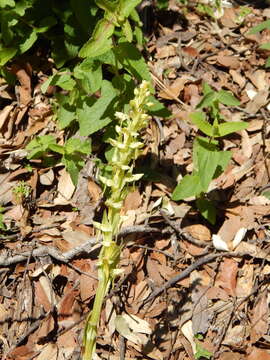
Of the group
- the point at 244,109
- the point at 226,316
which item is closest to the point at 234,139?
the point at 244,109

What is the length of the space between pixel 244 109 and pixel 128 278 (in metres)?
1.57

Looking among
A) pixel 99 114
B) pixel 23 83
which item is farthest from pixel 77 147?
pixel 23 83

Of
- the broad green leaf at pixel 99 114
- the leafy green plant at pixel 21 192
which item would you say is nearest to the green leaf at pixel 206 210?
the broad green leaf at pixel 99 114

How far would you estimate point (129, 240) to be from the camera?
2.83m

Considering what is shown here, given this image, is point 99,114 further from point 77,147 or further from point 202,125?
point 202,125

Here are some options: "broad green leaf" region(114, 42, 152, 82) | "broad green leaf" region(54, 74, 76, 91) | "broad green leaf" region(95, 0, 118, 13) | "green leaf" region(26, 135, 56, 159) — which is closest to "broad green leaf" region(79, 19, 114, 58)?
"broad green leaf" region(95, 0, 118, 13)

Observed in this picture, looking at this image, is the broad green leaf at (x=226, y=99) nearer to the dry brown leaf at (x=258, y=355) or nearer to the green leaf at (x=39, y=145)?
the green leaf at (x=39, y=145)

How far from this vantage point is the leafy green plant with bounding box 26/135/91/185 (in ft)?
9.34

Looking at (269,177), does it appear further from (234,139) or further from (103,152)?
(103,152)

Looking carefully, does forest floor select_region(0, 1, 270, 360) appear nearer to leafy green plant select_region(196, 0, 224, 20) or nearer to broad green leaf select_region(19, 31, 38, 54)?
broad green leaf select_region(19, 31, 38, 54)

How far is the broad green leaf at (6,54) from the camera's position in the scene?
3100mm

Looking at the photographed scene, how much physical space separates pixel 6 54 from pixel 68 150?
0.82 meters

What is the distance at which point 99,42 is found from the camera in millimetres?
2365

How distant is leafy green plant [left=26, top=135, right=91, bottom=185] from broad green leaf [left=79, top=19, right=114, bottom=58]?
678 millimetres
